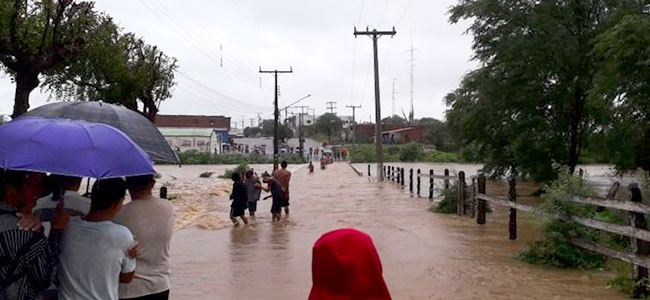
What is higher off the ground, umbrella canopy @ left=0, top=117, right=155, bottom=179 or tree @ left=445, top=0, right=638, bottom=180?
tree @ left=445, top=0, right=638, bottom=180

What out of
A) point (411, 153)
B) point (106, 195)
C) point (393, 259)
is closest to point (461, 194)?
point (393, 259)

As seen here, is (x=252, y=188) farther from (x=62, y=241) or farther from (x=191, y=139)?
(x=191, y=139)

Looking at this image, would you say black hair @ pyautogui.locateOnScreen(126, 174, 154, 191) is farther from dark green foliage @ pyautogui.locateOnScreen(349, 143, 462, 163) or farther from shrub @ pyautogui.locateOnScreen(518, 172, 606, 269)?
dark green foliage @ pyautogui.locateOnScreen(349, 143, 462, 163)

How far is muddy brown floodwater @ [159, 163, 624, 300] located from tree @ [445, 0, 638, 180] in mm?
6970

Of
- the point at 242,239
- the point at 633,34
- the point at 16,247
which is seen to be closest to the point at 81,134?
the point at 16,247

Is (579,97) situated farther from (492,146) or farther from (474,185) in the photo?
(474,185)

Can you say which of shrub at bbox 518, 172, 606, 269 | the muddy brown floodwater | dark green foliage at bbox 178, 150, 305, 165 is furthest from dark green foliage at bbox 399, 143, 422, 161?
shrub at bbox 518, 172, 606, 269

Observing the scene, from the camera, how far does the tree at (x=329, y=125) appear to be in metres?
158

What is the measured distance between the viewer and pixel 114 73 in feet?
82.9

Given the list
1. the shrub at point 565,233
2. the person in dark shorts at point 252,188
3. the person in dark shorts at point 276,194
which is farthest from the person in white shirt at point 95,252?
the person in dark shorts at point 276,194

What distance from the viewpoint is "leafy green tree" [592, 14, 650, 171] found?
51.0ft

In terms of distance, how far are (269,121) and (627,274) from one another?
172 meters

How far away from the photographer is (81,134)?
4.15 metres

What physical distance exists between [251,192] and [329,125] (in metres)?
143
